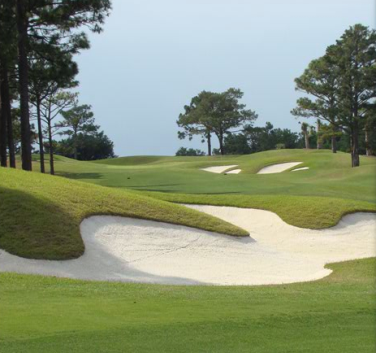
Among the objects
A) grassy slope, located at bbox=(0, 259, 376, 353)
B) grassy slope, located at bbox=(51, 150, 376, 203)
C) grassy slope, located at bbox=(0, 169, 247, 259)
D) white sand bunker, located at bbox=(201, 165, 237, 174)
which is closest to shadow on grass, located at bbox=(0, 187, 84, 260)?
grassy slope, located at bbox=(0, 169, 247, 259)

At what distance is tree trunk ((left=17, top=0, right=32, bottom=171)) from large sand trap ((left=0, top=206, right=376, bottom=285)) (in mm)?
11536

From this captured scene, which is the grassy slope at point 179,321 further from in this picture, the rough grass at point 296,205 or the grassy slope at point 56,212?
the rough grass at point 296,205

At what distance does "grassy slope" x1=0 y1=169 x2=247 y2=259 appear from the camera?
1747cm

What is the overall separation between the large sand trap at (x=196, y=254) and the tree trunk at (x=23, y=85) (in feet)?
37.8

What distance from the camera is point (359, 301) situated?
11.3m

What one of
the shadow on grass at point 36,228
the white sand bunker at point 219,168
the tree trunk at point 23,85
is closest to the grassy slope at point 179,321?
the shadow on grass at point 36,228

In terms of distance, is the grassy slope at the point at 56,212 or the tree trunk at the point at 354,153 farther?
the tree trunk at the point at 354,153

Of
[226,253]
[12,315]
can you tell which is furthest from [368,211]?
[12,315]

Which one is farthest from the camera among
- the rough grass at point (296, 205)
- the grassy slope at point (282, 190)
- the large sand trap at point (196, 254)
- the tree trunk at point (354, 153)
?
the tree trunk at point (354, 153)

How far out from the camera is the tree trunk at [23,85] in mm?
30969

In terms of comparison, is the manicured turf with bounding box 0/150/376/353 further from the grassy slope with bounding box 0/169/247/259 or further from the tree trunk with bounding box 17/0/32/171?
the tree trunk with bounding box 17/0/32/171

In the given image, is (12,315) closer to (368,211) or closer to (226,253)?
(226,253)

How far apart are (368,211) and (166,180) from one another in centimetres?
1551

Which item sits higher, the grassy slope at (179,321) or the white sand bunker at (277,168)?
the white sand bunker at (277,168)
